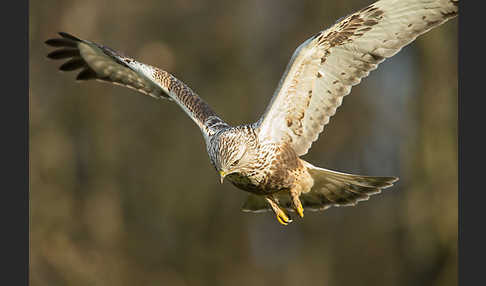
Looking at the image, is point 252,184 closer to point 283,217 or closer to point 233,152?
point 233,152

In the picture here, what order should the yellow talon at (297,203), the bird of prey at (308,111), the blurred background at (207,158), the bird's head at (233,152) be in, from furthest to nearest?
the blurred background at (207,158) → the yellow talon at (297,203) → the bird of prey at (308,111) → the bird's head at (233,152)

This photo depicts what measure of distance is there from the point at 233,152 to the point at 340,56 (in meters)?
1.36

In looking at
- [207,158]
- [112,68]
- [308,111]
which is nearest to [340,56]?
[308,111]

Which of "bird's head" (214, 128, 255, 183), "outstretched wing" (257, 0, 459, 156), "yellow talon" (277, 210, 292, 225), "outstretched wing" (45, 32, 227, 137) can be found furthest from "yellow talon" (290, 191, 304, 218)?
"outstretched wing" (45, 32, 227, 137)

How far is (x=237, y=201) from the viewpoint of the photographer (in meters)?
15.1

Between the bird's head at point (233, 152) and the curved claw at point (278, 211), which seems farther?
the curved claw at point (278, 211)

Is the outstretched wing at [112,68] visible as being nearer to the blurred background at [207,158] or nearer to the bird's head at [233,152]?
the bird's head at [233,152]

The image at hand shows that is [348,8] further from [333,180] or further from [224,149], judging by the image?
[224,149]

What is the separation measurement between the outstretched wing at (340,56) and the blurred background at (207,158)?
5885mm

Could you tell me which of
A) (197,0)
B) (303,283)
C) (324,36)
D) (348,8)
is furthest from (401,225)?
(324,36)

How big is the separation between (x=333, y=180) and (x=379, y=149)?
23.9 ft

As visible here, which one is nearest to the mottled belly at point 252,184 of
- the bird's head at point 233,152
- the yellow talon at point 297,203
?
the bird's head at point 233,152

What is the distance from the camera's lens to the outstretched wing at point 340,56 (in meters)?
6.74

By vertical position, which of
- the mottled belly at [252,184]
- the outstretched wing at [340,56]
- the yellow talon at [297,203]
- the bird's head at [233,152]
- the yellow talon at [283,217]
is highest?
the outstretched wing at [340,56]
